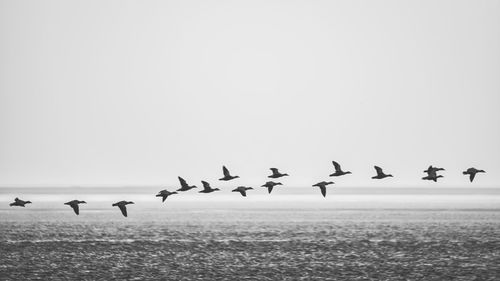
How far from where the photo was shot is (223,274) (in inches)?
3221

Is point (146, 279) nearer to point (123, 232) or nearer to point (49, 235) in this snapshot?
point (49, 235)

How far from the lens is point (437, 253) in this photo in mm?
102188

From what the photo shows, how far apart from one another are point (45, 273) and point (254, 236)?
189 ft

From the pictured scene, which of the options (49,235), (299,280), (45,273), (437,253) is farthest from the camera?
(49,235)

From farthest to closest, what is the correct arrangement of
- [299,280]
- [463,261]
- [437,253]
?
1. [437,253]
2. [463,261]
3. [299,280]

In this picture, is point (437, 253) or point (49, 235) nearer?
point (437, 253)

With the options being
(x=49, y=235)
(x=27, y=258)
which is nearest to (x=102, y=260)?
(x=27, y=258)

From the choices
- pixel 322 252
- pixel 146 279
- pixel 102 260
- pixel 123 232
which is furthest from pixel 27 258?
pixel 123 232

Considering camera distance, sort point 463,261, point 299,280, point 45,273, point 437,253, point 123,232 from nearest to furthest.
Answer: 1. point 299,280
2. point 45,273
3. point 463,261
4. point 437,253
5. point 123,232

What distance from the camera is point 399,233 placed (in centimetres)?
14438

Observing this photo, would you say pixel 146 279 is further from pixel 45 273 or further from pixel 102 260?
pixel 102 260

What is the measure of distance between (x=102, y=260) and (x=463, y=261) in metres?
33.8

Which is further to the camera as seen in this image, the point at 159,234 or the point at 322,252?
the point at 159,234

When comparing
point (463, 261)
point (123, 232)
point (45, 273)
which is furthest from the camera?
point (123, 232)
